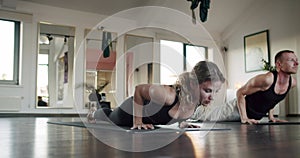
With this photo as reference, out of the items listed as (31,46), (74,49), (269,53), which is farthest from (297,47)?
(31,46)

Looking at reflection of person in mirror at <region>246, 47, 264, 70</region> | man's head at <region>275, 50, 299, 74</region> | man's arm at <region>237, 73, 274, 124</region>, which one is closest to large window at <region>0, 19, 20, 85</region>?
man's arm at <region>237, 73, 274, 124</region>

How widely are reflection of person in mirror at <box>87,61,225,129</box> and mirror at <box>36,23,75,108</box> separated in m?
5.13

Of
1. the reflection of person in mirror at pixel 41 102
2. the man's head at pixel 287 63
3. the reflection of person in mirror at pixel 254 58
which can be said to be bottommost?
the reflection of person in mirror at pixel 41 102

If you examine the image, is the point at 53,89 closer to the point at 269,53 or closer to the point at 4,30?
the point at 4,30

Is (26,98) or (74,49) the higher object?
(74,49)

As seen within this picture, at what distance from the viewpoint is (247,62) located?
8086 millimetres

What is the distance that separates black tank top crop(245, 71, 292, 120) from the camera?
2.80 m

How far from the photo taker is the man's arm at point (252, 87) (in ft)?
9.00

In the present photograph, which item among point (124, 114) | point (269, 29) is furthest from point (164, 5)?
point (124, 114)

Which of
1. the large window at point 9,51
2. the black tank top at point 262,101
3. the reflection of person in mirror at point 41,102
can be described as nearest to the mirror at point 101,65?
the reflection of person in mirror at point 41,102

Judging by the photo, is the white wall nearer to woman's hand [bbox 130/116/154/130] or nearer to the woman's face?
woman's hand [bbox 130/116/154/130]

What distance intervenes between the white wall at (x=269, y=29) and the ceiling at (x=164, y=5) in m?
0.29

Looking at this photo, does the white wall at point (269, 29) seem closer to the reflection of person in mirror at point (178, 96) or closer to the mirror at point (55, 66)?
the mirror at point (55, 66)

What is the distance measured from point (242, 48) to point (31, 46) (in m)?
5.01
